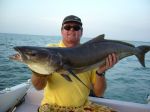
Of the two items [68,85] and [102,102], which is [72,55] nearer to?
[68,85]

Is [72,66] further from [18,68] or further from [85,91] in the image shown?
[18,68]

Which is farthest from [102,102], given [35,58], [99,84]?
[35,58]

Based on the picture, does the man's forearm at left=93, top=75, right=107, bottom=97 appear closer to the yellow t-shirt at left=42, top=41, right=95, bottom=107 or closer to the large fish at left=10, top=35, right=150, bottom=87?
the yellow t-shirt at left=42, top=41, right=95, bottom=107

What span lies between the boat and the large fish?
1.68 m

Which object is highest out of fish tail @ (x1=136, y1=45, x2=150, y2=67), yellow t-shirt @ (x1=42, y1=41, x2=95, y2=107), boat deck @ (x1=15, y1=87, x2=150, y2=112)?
fish tail @ (x1=136, y1=45, x2=150, y2=67)

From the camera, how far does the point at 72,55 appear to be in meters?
3.18

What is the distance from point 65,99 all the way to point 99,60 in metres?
0.85

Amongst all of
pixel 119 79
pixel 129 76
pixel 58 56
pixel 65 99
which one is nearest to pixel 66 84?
pixel 65 99

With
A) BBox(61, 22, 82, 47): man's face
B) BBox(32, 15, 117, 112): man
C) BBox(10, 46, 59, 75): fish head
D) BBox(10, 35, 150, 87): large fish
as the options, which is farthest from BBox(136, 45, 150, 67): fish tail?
BBox(10, 46, 59, 75): fish head

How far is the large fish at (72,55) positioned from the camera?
2803 millimetres

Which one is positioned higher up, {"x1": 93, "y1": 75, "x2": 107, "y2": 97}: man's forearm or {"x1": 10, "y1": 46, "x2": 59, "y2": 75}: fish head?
{"x1": 10, "y1": 46, "x2": 59, "y2": 75}: fish head

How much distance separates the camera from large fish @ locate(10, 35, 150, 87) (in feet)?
9.20

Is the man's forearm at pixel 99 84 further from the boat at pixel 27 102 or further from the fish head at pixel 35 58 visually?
the fish head at pixel 35 58

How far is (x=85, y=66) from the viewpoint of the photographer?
11.0ft
